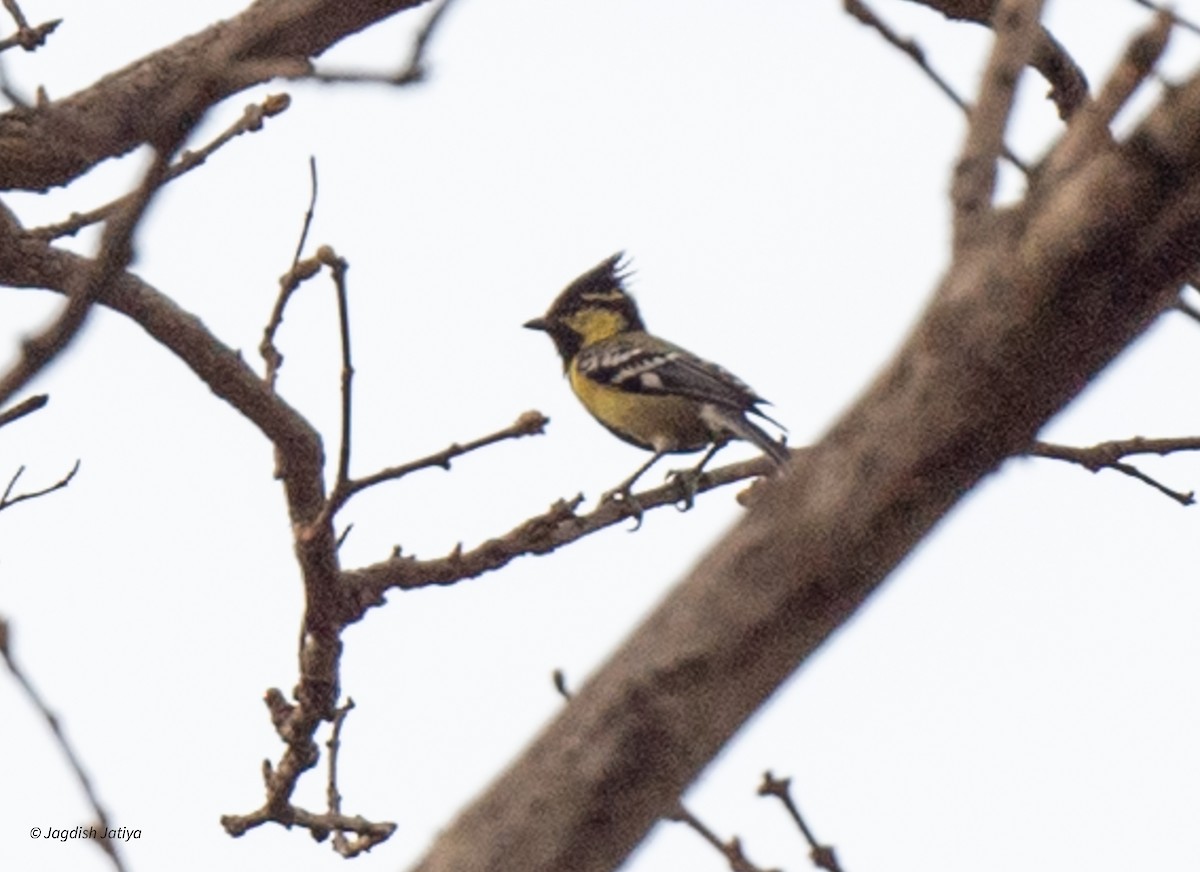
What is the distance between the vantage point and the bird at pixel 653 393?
731 centimetres

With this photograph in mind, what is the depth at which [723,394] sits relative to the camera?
7.43 meters

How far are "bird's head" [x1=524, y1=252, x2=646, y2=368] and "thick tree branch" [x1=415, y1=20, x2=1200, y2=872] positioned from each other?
725 cm

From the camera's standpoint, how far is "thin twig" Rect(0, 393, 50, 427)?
2.86 m

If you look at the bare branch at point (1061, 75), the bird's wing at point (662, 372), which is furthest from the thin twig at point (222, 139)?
the bird's wing at point (662, 372)

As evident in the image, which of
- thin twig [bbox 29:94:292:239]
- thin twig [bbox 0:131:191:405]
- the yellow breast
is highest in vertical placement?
the yellow breast

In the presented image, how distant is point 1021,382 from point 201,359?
2791 millimetres

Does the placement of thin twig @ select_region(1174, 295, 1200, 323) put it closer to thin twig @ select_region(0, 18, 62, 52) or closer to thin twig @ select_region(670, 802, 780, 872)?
thin twig @ select_region(670, 802, 780, 872)

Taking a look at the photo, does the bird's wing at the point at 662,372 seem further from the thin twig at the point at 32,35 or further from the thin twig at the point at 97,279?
the thin twig at the point at 97,279

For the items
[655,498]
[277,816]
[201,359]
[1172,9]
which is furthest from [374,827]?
[1172,9]

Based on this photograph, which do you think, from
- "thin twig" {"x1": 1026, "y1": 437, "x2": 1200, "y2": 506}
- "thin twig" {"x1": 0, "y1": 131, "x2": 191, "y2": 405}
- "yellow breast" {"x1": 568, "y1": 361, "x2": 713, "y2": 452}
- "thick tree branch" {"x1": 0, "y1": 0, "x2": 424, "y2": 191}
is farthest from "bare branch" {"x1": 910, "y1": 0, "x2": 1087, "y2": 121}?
"yellow breast" {"x1": 568, "y1": 361, "x2": 713, "y2": 452}

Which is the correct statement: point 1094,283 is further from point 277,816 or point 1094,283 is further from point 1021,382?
point 277,816

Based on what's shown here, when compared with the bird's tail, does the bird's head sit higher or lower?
higher

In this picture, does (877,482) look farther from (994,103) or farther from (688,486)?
(688,486)

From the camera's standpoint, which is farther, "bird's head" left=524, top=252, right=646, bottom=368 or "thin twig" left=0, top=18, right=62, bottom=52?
"bird's head" left=524, top=252, right=646, bottom=368
